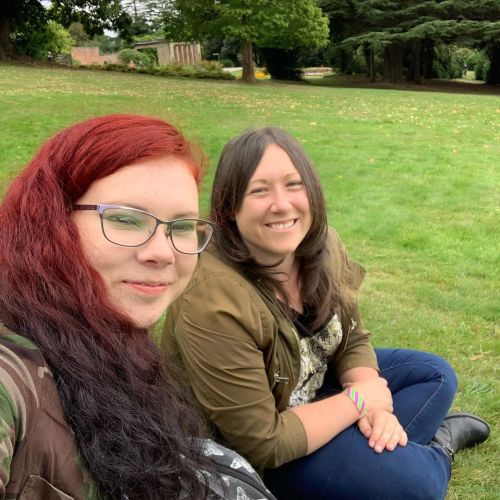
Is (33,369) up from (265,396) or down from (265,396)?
up

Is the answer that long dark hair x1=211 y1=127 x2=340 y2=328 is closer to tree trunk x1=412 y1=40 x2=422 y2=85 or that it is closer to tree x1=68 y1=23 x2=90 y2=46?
tree trunk x1=412 y1=40 x2=422 y2=85

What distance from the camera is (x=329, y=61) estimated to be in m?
37.7

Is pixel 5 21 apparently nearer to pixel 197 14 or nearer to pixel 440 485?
pixel 197 14

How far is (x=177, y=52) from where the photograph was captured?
39.7m

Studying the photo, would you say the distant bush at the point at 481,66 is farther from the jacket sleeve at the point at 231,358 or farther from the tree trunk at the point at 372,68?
the jacket sleeve at the point at 231,358

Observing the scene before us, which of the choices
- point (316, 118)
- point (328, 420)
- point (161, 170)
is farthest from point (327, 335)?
point (316, 118)

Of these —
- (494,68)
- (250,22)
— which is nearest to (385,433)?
(250,22)

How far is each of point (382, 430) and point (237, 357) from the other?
618 millimetres

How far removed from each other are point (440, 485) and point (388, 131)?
32.0ft

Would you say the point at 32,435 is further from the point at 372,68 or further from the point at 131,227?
the point at 372,68

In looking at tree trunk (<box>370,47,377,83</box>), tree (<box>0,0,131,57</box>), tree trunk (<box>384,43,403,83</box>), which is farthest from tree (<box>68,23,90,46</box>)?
tree trunk (<box>384,43,403,83</box>)

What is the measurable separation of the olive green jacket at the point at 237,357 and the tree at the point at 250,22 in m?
22.9

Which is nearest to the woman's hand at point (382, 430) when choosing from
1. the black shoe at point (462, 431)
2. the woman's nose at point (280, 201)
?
the black shoe at point (462, 431)

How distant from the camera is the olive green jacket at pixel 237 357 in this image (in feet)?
6.20
